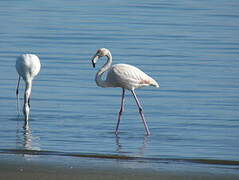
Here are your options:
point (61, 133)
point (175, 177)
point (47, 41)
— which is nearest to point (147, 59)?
point (47, 41)

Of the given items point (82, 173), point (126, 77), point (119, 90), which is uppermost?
point (126, 77)

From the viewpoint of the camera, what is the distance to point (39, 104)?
1400 cm

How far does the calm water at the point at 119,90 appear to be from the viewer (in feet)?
37.4

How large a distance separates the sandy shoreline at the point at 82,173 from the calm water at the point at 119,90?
1335mm

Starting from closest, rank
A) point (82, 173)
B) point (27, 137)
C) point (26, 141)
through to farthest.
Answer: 1. point (82, 173)
2. point (26, 141)
3. point (27, 137)

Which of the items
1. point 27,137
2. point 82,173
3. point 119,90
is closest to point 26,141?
point 27,137

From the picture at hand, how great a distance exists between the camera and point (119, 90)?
15547mm

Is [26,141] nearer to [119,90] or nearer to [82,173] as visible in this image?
[82,173]

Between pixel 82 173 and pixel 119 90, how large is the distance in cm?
689

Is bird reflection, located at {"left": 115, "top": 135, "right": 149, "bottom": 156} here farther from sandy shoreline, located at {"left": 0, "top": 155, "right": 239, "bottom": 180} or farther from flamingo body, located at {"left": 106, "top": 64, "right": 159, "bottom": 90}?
sandy shoreline, located at {"left": 0, "top": 155, "right": 239, "bottom": 180}

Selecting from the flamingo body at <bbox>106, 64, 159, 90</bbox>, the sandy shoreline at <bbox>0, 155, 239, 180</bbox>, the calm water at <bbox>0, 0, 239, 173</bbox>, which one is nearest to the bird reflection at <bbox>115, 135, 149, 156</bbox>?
the calm water at <bbox>0, 0, 239, 173</bbox>

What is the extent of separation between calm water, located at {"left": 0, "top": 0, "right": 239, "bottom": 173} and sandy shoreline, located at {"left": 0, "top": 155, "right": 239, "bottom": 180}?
1.34 metres

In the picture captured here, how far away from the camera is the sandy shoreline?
8531mm

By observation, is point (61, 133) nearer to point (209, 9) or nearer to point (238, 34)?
point (238, 34)
